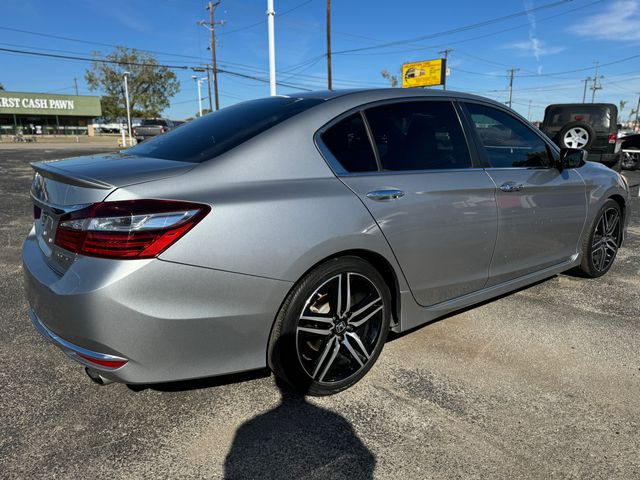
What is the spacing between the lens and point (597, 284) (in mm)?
4477

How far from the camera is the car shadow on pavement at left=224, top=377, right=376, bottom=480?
6.61 ft

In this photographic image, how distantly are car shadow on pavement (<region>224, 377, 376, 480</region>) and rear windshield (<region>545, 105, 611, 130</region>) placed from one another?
12441 mm

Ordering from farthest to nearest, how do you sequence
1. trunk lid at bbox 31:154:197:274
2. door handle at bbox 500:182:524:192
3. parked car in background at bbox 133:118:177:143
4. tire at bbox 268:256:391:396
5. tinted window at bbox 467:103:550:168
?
parked car in background at bbox 133:118:177:143, tinted window at bbox 467:103:550:168, door handle at bbox 500:182:524:192, tire at bbox 268:256:391:396, trunk lid at bbox 31:154:197:274

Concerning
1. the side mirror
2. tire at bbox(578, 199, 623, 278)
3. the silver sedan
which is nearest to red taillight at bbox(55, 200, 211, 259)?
the silver sedan

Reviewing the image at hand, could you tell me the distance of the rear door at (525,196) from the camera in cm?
327

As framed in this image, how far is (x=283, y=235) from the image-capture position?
84.8 inches

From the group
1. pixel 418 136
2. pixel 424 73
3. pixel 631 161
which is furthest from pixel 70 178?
pixel 424 73

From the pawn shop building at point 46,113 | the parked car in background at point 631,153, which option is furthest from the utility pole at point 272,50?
the pawn shop building at point 46,113

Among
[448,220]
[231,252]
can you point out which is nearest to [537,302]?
[448,220]

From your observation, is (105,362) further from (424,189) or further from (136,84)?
(136,84)

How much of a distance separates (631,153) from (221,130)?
1677 cm

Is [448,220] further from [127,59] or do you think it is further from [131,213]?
[127,59]

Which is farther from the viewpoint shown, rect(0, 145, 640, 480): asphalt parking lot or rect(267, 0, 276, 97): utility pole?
rect(267, 0, 276, 97): utility pole

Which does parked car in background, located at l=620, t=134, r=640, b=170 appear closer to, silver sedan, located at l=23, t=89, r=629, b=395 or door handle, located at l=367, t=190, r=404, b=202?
silver sedan, located at l=23, t=89, r=629, b=395
